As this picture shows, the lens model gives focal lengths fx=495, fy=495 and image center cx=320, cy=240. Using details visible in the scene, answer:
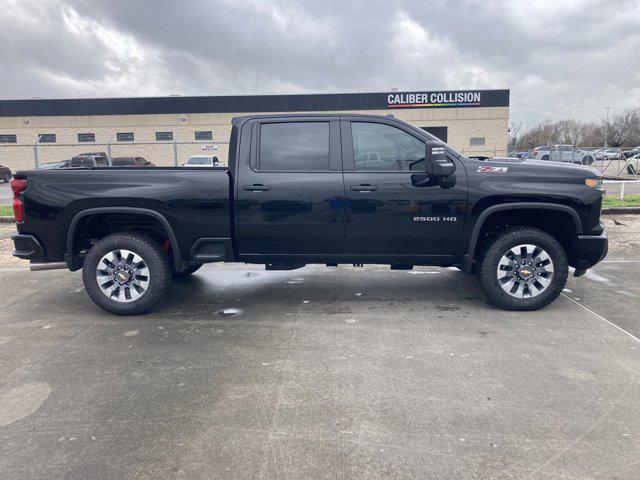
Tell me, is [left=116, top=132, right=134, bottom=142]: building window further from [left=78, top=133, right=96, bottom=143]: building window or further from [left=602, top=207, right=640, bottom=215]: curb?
[left=602, top=207, right=640, bottom=215]: curb

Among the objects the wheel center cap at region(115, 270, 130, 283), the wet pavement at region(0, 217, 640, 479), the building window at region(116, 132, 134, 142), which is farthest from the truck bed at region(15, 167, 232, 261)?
the building window at region(116, 132, 134, 142)

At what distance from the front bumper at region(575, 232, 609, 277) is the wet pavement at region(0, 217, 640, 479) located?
1.75 feet

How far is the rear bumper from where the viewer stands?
5062 mm

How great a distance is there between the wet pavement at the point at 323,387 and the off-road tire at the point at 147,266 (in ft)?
0.51

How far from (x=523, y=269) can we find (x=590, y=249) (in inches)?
27.3

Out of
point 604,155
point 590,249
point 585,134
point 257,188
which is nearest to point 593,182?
point 590,249

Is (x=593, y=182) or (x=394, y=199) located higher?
(x=593, y=182)

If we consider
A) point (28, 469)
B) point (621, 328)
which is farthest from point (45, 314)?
point (621, 328)

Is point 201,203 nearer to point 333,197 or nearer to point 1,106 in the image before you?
point 333,197

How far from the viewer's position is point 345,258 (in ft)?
16.8

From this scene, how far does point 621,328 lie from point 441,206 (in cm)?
200

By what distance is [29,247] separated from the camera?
5.08 m

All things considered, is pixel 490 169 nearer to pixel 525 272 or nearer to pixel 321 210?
pixel 525 272

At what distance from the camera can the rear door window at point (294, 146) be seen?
5.06 meters
